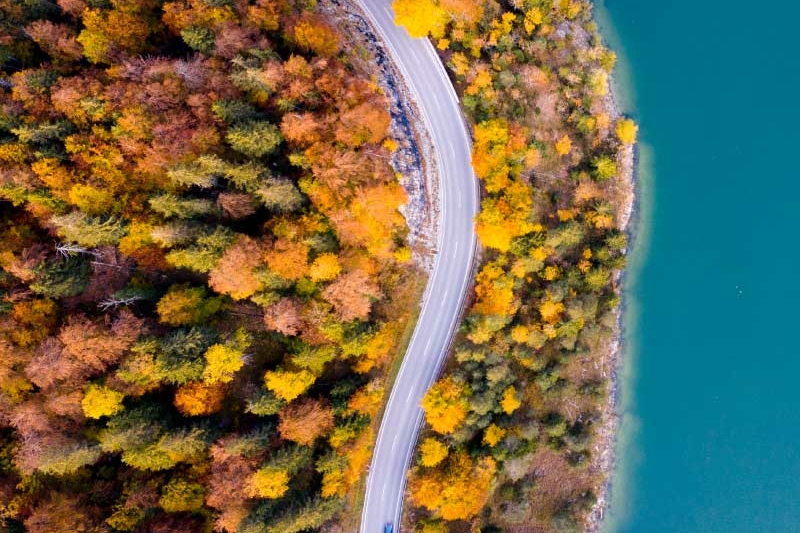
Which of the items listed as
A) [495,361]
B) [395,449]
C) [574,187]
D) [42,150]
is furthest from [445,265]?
[42,150]

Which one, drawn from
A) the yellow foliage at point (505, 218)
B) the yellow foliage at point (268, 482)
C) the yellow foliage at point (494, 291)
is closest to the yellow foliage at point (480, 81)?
the yellow foliage at point (505, 218)

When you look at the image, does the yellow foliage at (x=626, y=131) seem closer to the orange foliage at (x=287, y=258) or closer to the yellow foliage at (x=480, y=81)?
the yellow foliage at (x=480, y=81)

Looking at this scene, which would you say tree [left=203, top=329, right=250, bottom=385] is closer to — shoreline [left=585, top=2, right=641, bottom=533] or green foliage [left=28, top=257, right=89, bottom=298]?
green foliage [left=28, top=257, right=89, bottom=298]

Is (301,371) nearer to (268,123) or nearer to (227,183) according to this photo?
(227,183)

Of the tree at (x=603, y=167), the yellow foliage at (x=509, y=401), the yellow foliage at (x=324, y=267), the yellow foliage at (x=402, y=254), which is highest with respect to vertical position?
the tree at (x=603, y=167)

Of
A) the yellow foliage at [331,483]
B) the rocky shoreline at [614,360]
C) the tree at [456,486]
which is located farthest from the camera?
the rocky shoreline at [614,360]

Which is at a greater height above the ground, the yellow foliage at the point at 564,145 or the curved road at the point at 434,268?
the yellow foliage at the point at 564,145
